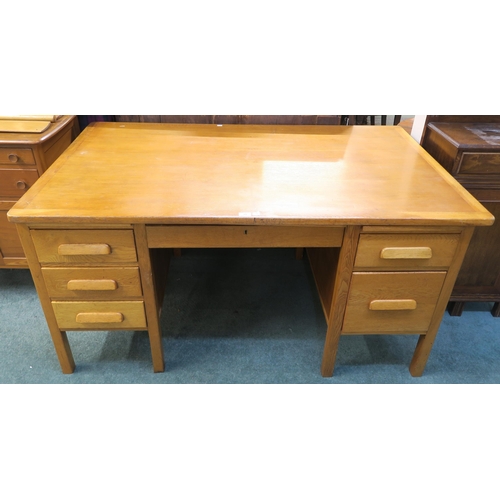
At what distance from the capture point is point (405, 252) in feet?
4.07

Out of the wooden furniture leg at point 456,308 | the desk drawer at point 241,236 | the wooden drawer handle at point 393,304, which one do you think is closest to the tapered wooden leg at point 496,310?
the wooden furniture leg at point 456,308

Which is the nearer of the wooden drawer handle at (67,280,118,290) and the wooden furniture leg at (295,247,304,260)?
the wooden drawer handle at (67,280,118,290)

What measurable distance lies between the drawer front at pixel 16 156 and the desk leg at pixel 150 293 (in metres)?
0.72

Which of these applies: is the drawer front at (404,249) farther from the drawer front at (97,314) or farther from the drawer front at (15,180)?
the drawer front at (15,180)

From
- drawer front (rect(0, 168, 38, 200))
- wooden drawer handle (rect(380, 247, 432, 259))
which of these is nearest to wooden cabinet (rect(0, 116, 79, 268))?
drawer front (rect(0, 168, 38, 200))

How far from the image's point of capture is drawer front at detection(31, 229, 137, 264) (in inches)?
47.0

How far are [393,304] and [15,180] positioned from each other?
4.99 feet

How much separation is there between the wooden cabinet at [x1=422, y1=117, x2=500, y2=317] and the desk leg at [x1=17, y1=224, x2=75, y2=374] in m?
1.47

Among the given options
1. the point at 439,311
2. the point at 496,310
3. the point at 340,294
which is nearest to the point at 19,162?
the point at 340,294

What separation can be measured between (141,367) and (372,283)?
3.02ft

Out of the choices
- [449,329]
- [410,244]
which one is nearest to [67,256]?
[410,244]

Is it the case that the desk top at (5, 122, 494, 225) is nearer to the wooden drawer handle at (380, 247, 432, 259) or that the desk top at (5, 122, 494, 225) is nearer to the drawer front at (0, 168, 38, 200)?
the wooden drawer handle at (380, 247, 432, 259)

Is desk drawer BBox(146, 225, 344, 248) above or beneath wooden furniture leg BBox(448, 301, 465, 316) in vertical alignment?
above

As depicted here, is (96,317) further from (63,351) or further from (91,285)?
(63,351)
